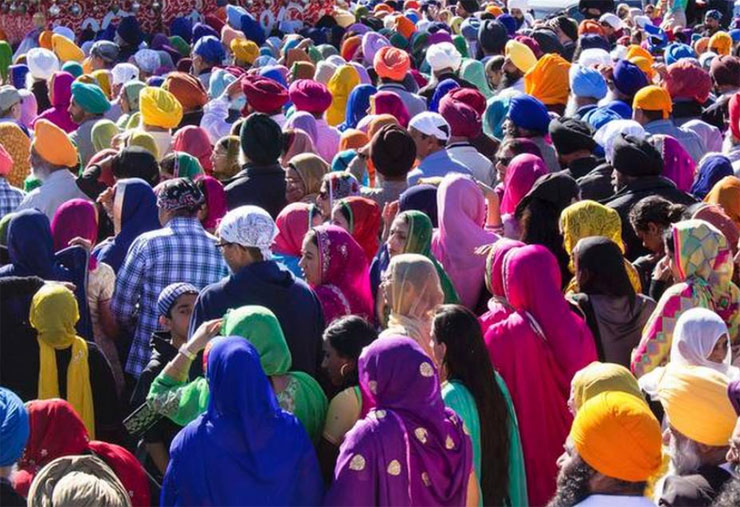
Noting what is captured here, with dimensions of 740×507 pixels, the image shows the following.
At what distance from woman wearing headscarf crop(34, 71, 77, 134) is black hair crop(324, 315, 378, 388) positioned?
5.77 meters

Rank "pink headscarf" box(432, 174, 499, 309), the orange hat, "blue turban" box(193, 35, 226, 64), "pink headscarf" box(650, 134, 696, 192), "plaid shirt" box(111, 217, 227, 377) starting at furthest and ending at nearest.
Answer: "blue turban" box(193, 35, 226, 64)
the orange hat
"pink headscarf" box(650, 134, 696, 192)
"pink headscarf" box(432, 174, 499, 309)
"plaid shirt" box(111, 217, 227, 377)

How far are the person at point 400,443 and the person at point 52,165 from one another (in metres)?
3.54

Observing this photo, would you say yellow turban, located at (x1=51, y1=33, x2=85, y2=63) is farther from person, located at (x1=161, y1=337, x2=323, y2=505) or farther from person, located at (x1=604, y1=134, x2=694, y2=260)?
person, located at (x1=161, y1=337, x2=323, y2=505)

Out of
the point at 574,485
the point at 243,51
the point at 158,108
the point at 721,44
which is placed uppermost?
the point at 574,485

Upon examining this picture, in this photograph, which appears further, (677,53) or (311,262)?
(677,53)

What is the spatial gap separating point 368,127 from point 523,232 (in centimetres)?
240

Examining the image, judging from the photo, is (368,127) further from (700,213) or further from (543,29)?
(543,29)

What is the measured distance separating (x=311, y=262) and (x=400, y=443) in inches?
63.5

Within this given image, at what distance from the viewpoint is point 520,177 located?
21.4ft

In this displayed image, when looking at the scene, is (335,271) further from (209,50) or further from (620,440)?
(209,50)

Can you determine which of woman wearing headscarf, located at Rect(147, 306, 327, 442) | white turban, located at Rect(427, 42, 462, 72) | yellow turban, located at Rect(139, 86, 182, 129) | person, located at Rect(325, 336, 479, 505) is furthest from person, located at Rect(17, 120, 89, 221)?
white turban, located at Rect(427, 42, 462, 72)

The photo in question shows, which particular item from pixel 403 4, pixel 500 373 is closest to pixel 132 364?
pixel 500 373

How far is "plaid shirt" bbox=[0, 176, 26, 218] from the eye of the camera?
6.77 metres

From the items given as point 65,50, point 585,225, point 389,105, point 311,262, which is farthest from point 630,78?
point 65,50
